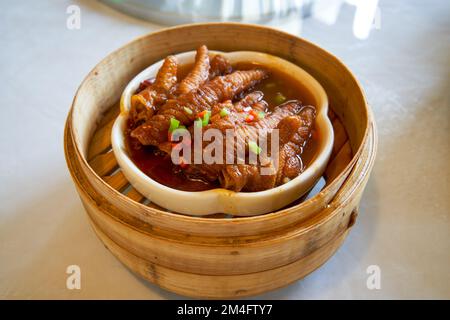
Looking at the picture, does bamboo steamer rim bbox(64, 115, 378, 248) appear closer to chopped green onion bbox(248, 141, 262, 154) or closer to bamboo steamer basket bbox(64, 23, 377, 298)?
bamboo steamer basket bbox(64, 23, 377, 298)

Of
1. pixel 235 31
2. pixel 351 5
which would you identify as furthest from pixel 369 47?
pixel 235 31

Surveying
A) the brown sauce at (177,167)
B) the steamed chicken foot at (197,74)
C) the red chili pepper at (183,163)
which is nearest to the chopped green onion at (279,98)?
the brown sauce at (177,167)

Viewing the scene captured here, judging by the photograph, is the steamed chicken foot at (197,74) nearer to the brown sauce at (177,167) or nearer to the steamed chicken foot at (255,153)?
the brown sauce at (177,167)

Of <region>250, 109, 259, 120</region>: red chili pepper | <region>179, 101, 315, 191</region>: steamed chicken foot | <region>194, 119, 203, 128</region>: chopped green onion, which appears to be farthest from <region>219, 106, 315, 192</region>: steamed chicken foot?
<region>194, 119, 203, 128</region>: chopped green onion

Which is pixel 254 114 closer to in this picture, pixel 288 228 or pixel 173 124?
pixel 173 124
